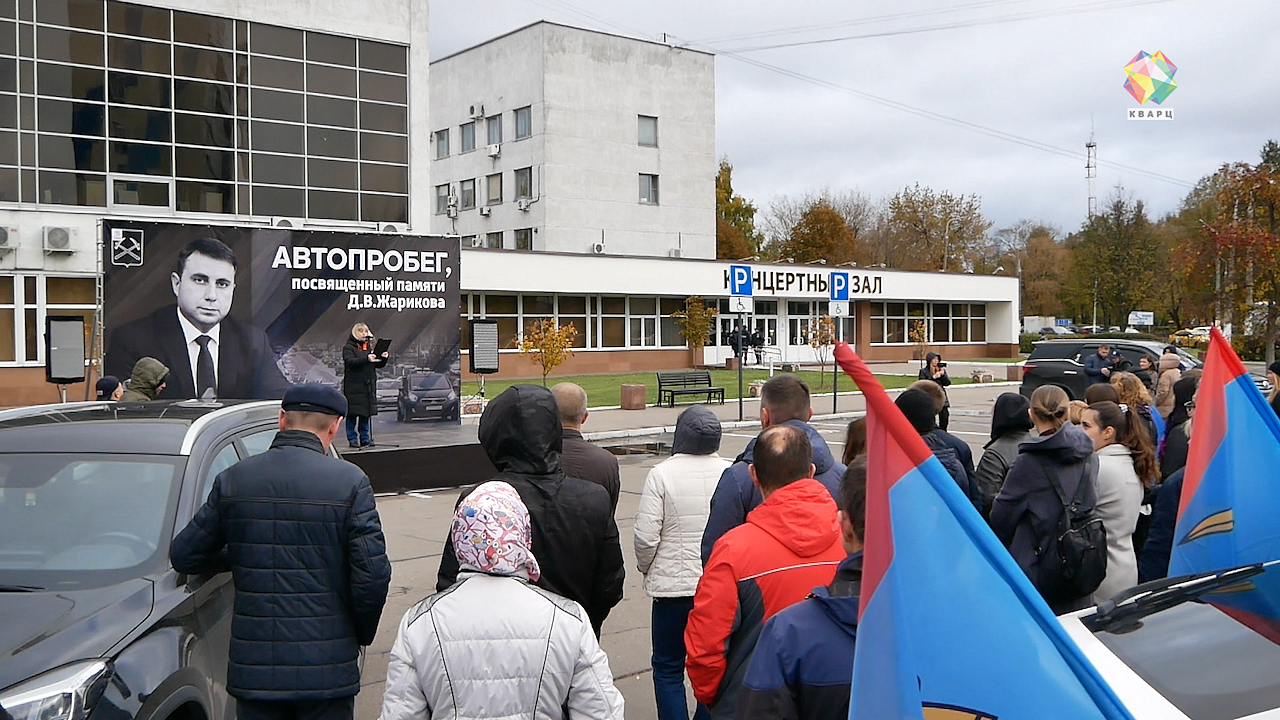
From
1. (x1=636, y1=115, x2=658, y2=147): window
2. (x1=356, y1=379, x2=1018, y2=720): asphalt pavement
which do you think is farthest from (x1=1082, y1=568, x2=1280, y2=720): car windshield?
(x1=636, y1=115, x2=658, y2=147): window

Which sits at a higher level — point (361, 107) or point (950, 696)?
point (361, 107)

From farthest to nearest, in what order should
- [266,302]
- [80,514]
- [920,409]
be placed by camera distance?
[266,302], [920,409], [80,514]

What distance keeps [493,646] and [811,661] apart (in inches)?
33.9

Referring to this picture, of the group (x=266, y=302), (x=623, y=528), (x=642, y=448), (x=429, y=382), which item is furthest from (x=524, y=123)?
(x=623, y=528)

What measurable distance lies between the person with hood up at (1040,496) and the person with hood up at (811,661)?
8.50 feet

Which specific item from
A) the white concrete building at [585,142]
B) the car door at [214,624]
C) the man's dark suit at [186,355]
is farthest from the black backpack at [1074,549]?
the white concrete building at [585,142]

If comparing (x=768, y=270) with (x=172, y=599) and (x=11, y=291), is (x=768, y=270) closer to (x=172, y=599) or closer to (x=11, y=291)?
(x=11, y=291)

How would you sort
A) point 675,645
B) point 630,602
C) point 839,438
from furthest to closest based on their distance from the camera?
point 839,438 < point 630,602 < point 675,645

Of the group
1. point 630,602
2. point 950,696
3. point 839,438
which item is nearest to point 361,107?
point 839,438

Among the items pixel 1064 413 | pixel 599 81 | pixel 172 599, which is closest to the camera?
pixel 172 599

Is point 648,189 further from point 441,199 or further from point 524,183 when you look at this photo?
point 441,199

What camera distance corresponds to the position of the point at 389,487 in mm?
14766

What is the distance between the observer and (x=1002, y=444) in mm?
6477

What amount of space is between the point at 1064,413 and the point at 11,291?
29.4m
